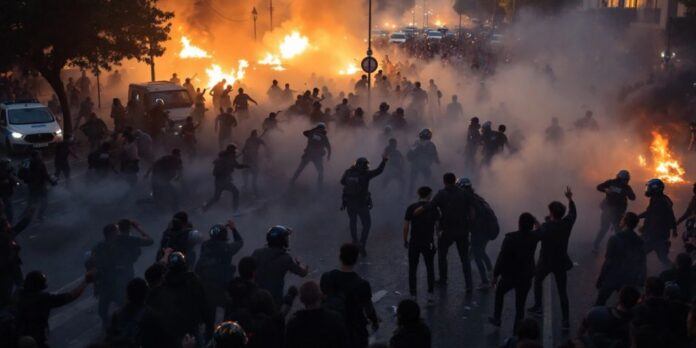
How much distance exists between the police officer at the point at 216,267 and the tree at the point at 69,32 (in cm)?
1660

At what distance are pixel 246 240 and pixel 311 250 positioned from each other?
122 cm

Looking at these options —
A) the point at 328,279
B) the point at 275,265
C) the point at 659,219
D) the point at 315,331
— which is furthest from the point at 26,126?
the point at 315,331

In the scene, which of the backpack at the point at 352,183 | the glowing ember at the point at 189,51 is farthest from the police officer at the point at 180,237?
the glowing ember at the point at 189,51

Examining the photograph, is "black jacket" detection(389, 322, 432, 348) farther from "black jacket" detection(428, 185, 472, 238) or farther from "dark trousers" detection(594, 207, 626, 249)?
"dark trousers" detection(594, 207, 626, 249)

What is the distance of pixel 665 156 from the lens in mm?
19391

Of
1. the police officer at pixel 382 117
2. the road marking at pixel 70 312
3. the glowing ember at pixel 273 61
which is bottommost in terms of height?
the road marking at pixel 70 312

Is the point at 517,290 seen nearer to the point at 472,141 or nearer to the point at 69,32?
the point at 472,141

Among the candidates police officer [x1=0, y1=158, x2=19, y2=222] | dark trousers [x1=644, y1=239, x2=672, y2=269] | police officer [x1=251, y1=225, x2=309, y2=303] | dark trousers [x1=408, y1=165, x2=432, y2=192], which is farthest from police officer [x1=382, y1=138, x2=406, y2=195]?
police officer [x1=251, y1=225, x2=309, y2=303]

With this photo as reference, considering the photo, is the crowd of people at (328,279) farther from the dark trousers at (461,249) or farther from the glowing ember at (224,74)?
the glowing ember at (224,74)

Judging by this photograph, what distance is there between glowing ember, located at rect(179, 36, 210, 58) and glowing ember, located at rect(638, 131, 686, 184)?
2604cm

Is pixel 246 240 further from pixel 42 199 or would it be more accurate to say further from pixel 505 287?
pixel 505 287

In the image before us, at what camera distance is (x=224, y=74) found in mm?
36812

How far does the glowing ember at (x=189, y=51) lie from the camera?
40594 millimetres

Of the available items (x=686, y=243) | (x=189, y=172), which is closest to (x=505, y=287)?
(x=686, y=243)
